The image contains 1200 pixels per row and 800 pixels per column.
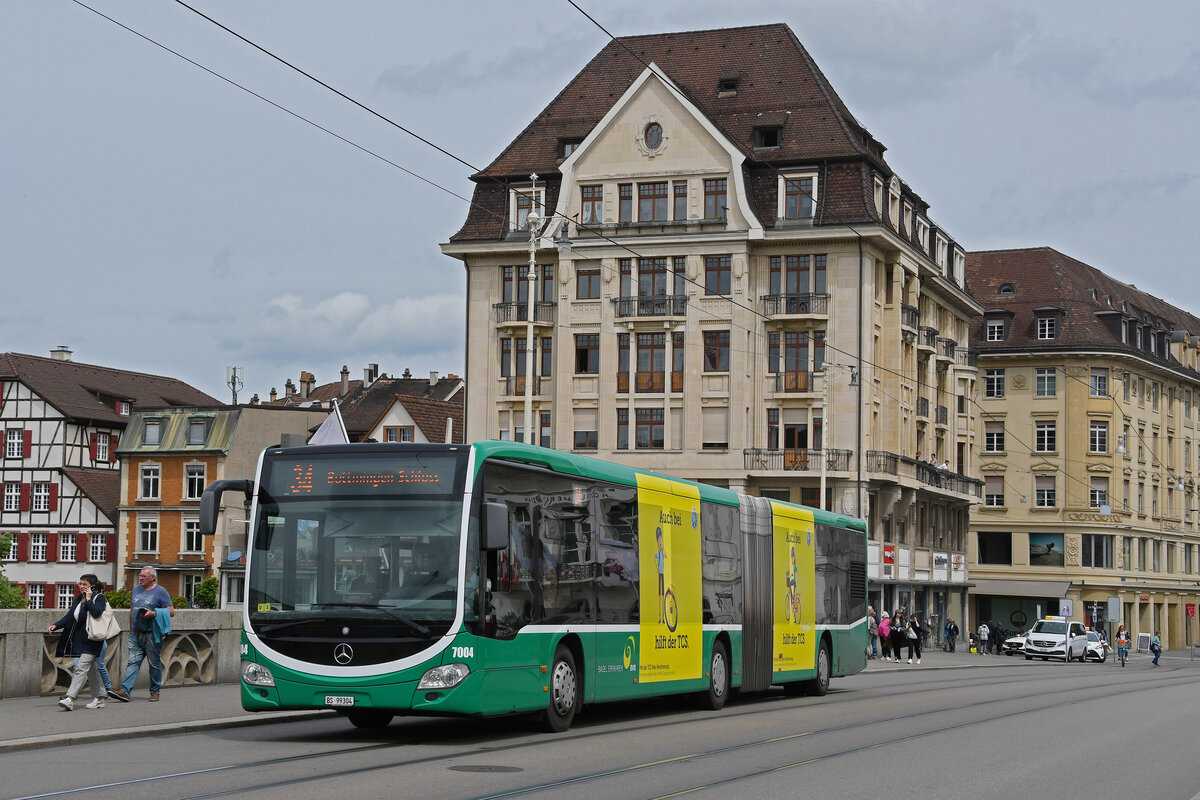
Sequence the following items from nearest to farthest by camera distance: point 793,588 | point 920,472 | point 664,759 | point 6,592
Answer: point 664,759
point 793,588
point 920,472
point 6,592

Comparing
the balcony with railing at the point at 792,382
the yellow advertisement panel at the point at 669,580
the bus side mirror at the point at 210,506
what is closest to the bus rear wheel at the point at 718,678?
the yellow advertisement panel at the point at 669,580

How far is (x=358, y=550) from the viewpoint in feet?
53.5

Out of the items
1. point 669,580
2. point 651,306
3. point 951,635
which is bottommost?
point 951,635

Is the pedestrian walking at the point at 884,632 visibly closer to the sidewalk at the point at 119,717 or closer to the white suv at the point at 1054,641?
the white suv at the point at 1054,641

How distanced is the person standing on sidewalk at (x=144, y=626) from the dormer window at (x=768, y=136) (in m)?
44.8

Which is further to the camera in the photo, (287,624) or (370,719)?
(370,719)

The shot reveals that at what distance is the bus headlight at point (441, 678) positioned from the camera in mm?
15938

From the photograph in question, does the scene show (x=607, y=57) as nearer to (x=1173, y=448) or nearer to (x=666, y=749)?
(x=1173, y=448)

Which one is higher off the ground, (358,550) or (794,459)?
(794,459)

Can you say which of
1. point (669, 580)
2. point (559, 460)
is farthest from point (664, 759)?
point (669, 580)

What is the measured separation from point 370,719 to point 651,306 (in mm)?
43890

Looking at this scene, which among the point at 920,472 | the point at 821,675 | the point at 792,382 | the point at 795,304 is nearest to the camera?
the point at 821,675

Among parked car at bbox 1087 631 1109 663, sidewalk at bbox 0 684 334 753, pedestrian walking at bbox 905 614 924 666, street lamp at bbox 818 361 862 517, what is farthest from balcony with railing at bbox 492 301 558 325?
sidewalk at bbox 0 684 334 753

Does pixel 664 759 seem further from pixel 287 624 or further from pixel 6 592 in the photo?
pixel 6 592
